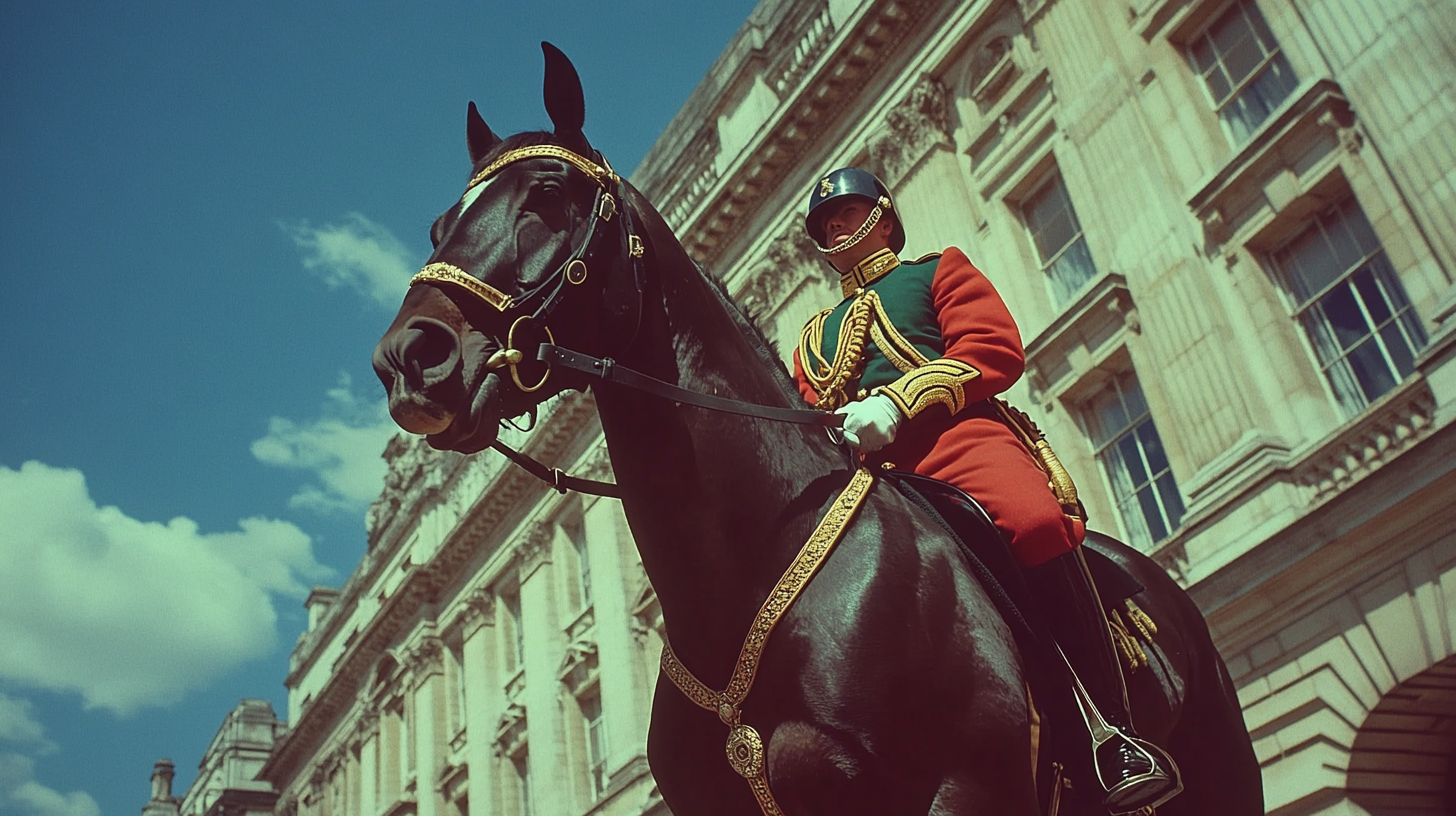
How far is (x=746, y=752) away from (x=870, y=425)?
3.17 ft

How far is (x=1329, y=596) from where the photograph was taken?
11914 mm

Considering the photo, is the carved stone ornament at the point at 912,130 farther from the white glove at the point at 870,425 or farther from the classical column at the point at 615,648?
the white glove at the point at 870,425

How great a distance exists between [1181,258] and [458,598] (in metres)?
26.0

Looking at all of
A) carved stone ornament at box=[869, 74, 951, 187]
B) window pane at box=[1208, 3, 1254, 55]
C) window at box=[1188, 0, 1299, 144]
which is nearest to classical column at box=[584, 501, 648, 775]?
carved stone ornament at box=[869, 74, 951, 187]

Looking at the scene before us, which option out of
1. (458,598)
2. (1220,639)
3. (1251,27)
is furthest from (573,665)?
(1251,27)

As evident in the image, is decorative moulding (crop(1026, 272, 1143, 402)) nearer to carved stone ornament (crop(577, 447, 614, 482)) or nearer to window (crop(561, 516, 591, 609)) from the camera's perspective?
carved stone ornament (crop(577, 447, 614, 482))

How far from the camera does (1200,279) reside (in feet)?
47.4

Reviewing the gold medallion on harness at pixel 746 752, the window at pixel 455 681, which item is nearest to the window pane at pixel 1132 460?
the gold medallion on harness at pixel 746 752

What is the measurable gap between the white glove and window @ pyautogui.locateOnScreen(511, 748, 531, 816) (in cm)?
2818

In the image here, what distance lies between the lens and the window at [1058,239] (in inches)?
683

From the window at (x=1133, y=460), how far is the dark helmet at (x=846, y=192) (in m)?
11.5

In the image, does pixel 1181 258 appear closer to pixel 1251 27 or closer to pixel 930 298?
pixel 1251 27

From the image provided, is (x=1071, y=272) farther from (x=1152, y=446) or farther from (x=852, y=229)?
(x=852, y=229)

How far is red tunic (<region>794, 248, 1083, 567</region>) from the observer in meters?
3.54
